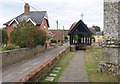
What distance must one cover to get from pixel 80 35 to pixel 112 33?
1345 inches

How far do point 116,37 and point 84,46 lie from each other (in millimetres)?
34711

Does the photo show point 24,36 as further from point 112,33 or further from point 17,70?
point 112,33

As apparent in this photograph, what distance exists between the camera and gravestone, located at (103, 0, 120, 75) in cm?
1440

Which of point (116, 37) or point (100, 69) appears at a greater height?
point (116, 37)

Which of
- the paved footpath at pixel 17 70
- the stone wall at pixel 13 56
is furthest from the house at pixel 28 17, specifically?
the paved footpath at pixel 17 70

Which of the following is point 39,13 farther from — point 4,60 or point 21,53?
point 4,60

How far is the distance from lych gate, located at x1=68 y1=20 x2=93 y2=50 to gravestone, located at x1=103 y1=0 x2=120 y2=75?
32364 mm

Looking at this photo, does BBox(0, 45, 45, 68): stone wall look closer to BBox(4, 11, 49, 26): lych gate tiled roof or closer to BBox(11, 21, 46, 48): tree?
BBox(11, 21, 46, 48): tree

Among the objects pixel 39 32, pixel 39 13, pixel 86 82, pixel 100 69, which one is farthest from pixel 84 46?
pixel 86 82

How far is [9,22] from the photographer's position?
50875mm

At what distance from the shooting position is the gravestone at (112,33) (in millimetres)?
14398

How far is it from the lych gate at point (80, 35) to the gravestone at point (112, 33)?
106 ft

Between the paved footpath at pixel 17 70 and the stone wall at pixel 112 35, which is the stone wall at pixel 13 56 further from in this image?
the stone wall at pixel 112 35

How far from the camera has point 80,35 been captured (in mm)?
48844
